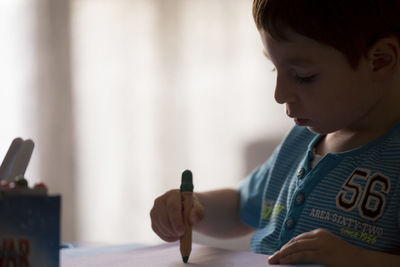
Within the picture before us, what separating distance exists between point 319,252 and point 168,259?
184 millimetres

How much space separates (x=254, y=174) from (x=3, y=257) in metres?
0.56

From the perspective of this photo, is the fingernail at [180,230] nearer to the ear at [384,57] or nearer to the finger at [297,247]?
the finger at [297,247]

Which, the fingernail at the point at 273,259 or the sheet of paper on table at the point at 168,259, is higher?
the fingernail at the point at 273,259

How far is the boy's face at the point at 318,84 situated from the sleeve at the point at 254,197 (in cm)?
21

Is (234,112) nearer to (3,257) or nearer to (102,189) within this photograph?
(102,189)

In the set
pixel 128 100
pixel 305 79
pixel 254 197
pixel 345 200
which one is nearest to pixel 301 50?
pixel 305 79

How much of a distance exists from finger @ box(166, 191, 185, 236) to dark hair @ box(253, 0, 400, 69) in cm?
24

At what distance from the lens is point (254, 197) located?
909mm

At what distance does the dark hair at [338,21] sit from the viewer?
2.16 feet

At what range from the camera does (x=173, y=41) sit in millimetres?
2045

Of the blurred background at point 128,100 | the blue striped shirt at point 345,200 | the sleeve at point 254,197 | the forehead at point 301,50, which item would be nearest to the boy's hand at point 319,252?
the blue striped shirt at point 345,200

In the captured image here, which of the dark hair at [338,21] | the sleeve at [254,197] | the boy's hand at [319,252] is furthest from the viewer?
the sleeve at [254,197]

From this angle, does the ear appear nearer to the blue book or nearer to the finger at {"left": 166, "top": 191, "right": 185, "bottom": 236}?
the finger at {"left": 166, "top": 191, "right": 185, "bottom": 236}

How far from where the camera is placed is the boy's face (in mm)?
666
